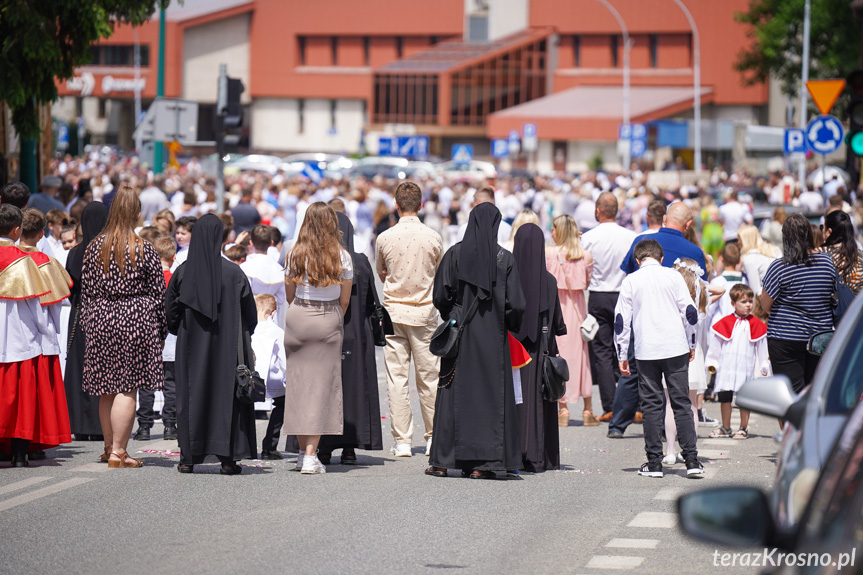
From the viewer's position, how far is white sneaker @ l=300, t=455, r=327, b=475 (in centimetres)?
925

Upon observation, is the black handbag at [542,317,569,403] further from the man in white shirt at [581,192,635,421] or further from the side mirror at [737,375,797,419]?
the side mirror at [737,375,797,419]

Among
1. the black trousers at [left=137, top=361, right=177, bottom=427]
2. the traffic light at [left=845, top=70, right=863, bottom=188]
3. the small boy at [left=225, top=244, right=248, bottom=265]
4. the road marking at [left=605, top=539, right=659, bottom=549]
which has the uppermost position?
the traffic light at [left=845, top=70, right=863, bottom=188]

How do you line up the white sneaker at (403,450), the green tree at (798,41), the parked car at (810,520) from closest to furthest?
the parked car at (810,520) < the white sneaker at (403,450) < the green tree at (798,41)

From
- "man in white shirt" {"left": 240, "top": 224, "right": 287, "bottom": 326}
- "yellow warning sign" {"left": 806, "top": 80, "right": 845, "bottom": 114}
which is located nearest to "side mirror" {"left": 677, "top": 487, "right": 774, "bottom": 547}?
"man in white shirt" {"left": 240, "top": 224, "right": 287, "bottom": 326}

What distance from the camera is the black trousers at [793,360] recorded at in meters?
9.85

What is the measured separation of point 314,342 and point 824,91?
13231mm

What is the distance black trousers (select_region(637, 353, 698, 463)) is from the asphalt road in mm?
261

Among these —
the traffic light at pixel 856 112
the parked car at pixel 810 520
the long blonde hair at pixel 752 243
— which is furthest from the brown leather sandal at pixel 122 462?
the traffic light at pixel 856 112

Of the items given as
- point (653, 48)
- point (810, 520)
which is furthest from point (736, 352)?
point (653, 48)

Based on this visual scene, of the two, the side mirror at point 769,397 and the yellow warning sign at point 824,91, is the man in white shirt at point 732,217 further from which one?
the side mirror at point 769,397

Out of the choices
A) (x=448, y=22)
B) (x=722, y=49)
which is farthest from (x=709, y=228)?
(x=448, y=22)

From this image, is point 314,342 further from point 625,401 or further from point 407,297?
point 625,401

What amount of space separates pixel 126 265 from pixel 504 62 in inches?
3338

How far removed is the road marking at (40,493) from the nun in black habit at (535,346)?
3119 mm
